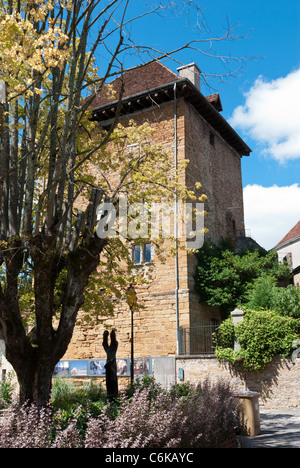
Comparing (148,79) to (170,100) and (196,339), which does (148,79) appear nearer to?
(170,100)

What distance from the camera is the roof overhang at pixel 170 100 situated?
59.6 feet

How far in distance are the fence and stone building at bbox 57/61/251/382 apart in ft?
0.12

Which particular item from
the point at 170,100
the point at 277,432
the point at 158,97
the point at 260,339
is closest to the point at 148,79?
the point at 158,97

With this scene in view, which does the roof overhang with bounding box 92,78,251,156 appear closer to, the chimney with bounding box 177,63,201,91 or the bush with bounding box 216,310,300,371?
the chimney with bounding box 177,63,201,91

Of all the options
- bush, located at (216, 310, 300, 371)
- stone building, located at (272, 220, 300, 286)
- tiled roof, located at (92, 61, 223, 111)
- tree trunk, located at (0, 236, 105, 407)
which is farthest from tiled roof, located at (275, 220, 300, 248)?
tree trunk, located at (0, 236, 105, 407)

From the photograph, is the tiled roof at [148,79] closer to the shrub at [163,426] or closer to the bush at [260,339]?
the bush at [260,339]

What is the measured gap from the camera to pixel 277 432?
28.2ft

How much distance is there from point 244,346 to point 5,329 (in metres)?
8.55

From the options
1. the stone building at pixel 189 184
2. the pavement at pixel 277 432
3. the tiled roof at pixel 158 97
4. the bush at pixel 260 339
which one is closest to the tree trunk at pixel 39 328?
the pavement at pixel 277 432

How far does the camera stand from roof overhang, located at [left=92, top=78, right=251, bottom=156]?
1816cm

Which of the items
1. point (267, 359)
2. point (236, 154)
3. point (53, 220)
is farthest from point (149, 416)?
point (236, 154)
